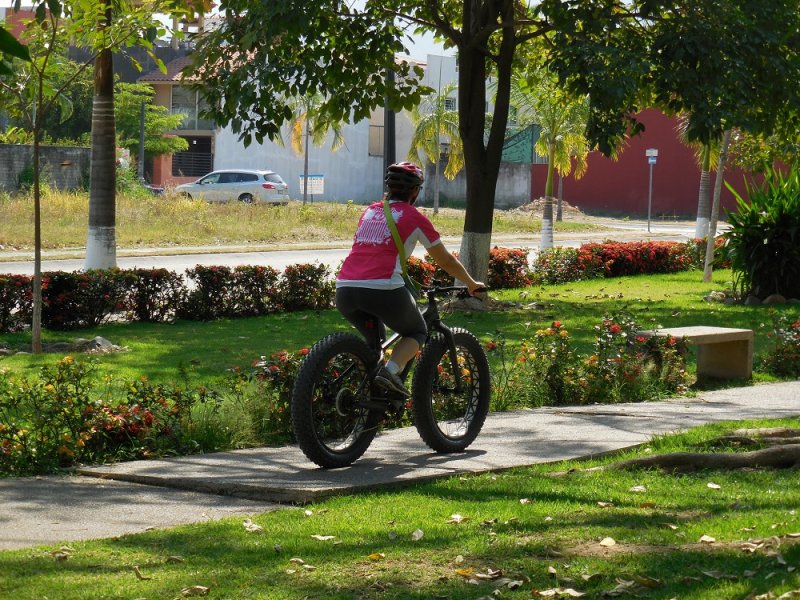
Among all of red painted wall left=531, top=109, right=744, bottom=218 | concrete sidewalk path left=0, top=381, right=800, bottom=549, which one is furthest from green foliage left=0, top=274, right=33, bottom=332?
red painted wall left=531, top=109, right=744, bottom=218

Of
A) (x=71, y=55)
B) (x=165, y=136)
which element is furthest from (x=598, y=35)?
(x=71, y=55)

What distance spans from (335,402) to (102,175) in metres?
10.2

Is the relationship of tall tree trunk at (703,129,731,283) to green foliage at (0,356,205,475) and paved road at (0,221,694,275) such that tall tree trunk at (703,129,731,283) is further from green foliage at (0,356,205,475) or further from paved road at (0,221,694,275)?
green foliage at (0,356,205,475)

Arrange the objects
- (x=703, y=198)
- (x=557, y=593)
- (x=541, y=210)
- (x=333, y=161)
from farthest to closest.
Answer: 1. (x=333, y=161)
2. (x=541, y=210)
3. (x=703, y=198)
4. (x=557, y=593)

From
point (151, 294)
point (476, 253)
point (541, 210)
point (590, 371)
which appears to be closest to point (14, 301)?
point (151, 294)

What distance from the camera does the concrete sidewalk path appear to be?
234 inches

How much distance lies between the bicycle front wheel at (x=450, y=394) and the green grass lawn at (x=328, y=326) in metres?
3.01

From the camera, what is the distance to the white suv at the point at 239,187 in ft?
151

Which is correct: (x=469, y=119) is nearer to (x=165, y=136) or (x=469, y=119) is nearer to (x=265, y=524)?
(x=265, y=524)

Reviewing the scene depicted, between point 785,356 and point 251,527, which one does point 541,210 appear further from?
point 251,527

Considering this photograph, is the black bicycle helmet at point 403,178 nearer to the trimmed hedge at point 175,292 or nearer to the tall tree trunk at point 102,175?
the trimmed hedge at point 175,292

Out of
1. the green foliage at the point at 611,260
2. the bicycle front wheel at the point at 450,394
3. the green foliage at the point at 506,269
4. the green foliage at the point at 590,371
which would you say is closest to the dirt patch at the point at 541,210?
the green foliage at the point at 611,260

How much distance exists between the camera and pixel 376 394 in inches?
289

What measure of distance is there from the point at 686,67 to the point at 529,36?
10.1 ft
